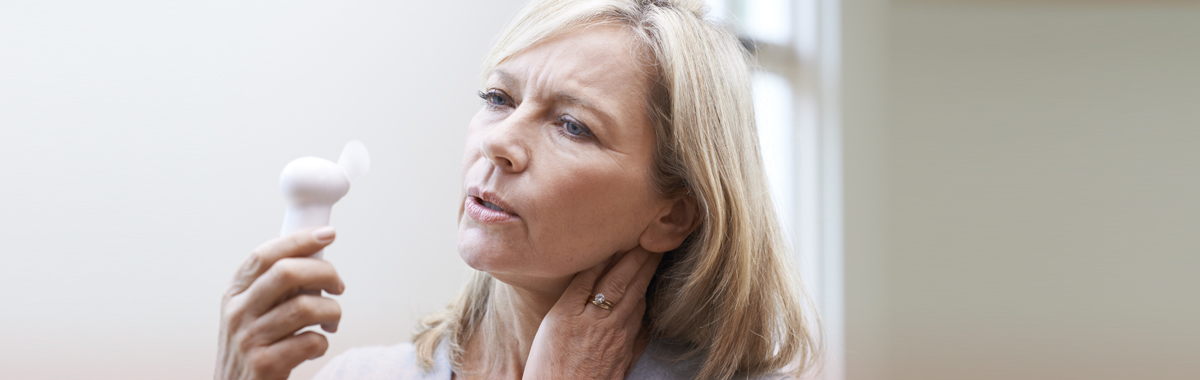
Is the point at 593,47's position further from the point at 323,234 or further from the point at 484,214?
the point at 323,234

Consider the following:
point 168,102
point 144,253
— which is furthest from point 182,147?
point 144,253

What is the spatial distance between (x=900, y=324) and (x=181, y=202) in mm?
1710

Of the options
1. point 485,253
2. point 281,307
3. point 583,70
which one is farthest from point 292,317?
point 583,70

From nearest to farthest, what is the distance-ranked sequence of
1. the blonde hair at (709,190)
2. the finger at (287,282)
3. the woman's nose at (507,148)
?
the finger at (287,282) → the woman's nose at (507,148) → the blonde hair at (709,190)

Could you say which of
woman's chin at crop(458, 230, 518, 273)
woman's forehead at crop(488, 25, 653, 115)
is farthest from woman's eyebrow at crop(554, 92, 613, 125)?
woman's chin at crop(458, 230, 518, 273)

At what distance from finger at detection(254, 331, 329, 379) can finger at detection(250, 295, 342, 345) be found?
12mm

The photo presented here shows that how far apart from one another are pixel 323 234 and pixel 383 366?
0.48 metres

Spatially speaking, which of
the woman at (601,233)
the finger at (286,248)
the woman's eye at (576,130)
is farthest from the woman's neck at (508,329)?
the finger at (286,248)

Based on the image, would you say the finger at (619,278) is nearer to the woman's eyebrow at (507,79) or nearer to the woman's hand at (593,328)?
the woman's hand at (593,328)

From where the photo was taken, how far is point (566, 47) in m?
1.02

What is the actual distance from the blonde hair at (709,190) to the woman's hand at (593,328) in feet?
0.26

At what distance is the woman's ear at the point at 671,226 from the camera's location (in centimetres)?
110

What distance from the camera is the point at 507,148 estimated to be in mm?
954

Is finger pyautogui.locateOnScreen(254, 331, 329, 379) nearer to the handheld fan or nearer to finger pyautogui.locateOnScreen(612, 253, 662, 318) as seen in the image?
the handheld fan
